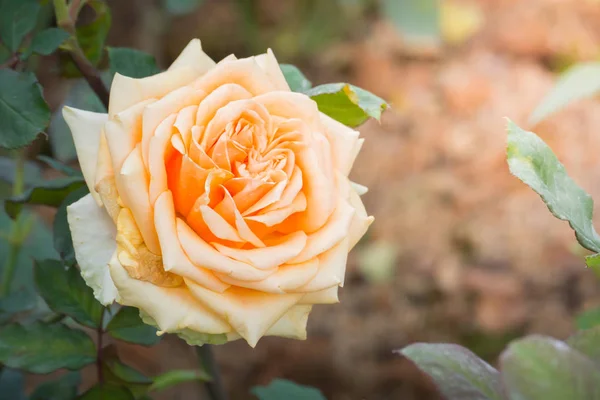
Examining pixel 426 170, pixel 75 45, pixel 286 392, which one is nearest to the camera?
pixel 75 45

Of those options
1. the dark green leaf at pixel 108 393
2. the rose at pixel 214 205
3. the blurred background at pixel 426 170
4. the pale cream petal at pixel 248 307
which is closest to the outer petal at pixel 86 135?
the rose at pixel 214 205

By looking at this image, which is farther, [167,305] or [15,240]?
[15,240]

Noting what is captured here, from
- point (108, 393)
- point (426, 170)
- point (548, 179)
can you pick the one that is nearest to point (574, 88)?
point (548, 179)

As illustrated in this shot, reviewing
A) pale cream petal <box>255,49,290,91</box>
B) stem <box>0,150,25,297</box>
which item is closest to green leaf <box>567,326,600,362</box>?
pale cream petal <box>255,49,290,91</box>

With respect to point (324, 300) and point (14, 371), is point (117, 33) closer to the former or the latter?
point (14, 371)

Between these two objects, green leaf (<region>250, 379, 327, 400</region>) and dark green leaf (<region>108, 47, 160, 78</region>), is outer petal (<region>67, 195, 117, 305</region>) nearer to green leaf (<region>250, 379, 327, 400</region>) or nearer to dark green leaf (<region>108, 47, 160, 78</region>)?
dark green leaf (<region>108, 47, 160, 78</region>)

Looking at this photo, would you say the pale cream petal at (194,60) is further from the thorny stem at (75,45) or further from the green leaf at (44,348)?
the green leaf at (44,348)

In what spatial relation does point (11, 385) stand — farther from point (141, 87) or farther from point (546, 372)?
point (546, 372)
